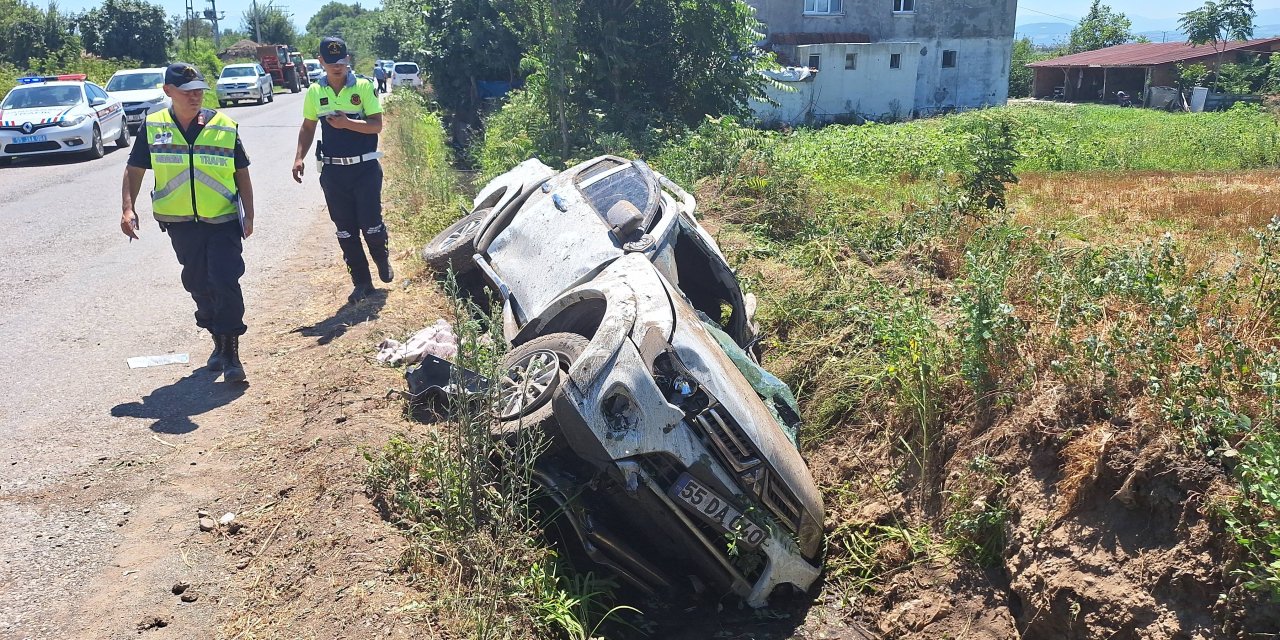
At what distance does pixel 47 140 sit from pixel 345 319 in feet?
38.7

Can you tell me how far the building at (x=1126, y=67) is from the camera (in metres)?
34.9

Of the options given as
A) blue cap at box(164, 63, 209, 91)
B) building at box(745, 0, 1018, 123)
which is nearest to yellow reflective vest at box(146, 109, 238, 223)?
blue cap at box(164, 63, 209, 91)

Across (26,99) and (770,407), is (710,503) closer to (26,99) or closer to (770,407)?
(770,407)

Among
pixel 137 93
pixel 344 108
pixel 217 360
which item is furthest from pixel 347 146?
pixel 137 93

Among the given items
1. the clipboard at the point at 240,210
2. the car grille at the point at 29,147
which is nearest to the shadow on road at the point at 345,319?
the clipboard at the point at 240,210

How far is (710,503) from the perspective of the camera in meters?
4.12

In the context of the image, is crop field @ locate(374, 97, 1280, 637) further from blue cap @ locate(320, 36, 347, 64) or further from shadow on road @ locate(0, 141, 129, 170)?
shadow on road @ locate(0, 141, 129, 170)

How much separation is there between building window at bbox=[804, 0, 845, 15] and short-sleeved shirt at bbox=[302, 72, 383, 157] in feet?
86.9

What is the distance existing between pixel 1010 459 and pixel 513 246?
3.53 m

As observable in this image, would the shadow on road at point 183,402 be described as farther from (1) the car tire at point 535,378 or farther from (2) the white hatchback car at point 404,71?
(2) the white hatchback car at point 404,71

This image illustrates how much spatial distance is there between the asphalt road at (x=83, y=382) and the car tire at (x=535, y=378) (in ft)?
5.84

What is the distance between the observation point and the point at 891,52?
29641 millimetres

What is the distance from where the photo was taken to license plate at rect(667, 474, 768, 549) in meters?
4.07

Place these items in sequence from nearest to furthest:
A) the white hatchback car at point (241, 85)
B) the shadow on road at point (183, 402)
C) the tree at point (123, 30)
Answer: the shadow on road at point (183, 402) → the white hatchback car at point (241, 85) → the tree at point (123, 30)
